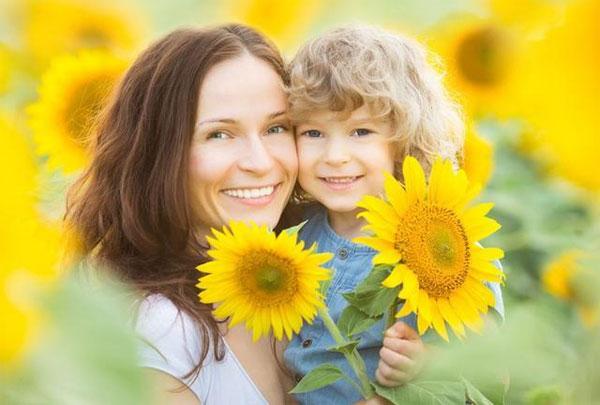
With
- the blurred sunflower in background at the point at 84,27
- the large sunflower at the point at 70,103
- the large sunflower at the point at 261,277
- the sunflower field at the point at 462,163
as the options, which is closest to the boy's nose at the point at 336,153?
the sunflower field at the point at 462,163

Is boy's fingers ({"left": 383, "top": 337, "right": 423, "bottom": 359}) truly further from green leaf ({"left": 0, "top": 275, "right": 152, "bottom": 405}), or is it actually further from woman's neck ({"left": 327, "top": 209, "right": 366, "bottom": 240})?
green leaf ({"left": 0, "top": 275, "right": 152, "bottom": 405})

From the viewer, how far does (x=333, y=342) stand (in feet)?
4.57

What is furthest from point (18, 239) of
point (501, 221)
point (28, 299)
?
point (501, 221)

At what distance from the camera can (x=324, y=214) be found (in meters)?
1.61

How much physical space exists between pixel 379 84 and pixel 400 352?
544mm

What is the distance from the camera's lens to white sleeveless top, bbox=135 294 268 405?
4.66 feet

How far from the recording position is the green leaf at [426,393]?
1.07 meters

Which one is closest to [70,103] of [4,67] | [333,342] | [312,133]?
[4,67]

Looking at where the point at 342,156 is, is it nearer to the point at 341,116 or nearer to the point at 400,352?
the point at 341,116

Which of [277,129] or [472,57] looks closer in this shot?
[277,129]

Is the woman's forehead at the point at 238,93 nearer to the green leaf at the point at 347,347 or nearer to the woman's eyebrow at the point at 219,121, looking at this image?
the woman's eyebrow at the point at 219,121

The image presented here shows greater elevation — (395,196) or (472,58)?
(472,58)

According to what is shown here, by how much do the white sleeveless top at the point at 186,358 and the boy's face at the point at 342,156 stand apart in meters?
0.26

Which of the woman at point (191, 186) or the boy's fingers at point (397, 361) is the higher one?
Answer: the woman at point (191, 186)
